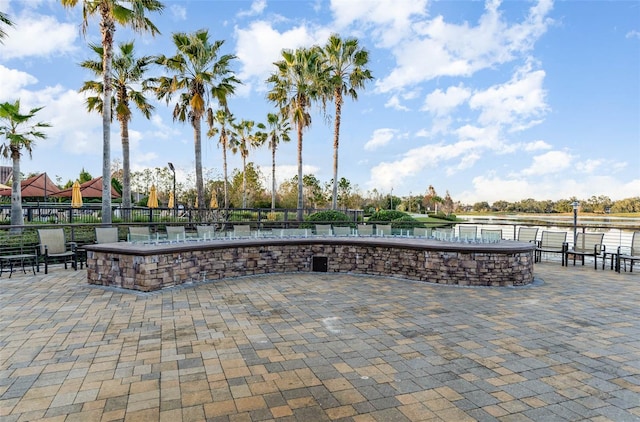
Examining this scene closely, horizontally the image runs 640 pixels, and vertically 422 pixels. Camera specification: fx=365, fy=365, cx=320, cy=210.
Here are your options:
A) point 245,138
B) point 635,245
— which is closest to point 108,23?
point 635,245

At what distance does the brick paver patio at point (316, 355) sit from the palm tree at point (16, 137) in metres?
8.67

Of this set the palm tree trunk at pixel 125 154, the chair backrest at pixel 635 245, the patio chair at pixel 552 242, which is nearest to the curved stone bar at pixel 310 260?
the patio chair at pixel 552 242

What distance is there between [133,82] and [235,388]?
15867mm

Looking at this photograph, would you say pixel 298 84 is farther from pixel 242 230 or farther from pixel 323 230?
pixel 242 230

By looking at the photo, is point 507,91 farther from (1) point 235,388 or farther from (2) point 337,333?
(1) point 235,388

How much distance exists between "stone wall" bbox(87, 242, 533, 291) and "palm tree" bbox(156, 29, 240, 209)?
7.80 metres

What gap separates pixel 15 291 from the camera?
6387 mm

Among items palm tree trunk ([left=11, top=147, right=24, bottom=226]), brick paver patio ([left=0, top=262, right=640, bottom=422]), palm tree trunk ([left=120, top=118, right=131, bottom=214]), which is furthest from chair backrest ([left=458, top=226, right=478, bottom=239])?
palm tree trunk ([left=11, top=147, right=24, bottom=226])

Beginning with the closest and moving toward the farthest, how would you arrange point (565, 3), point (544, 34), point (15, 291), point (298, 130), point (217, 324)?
1. point (217, 324)
2. point (15, 291)
3. point (565, 3)
4. point (544, 34)
5. point (298, 130)

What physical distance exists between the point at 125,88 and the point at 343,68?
389 inches

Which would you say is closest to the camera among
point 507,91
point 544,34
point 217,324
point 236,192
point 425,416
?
point 425,416

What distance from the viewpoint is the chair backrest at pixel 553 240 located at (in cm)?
989

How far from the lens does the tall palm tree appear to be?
1662 centimetres

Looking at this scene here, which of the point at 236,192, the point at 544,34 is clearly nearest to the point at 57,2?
the point at 544,34
